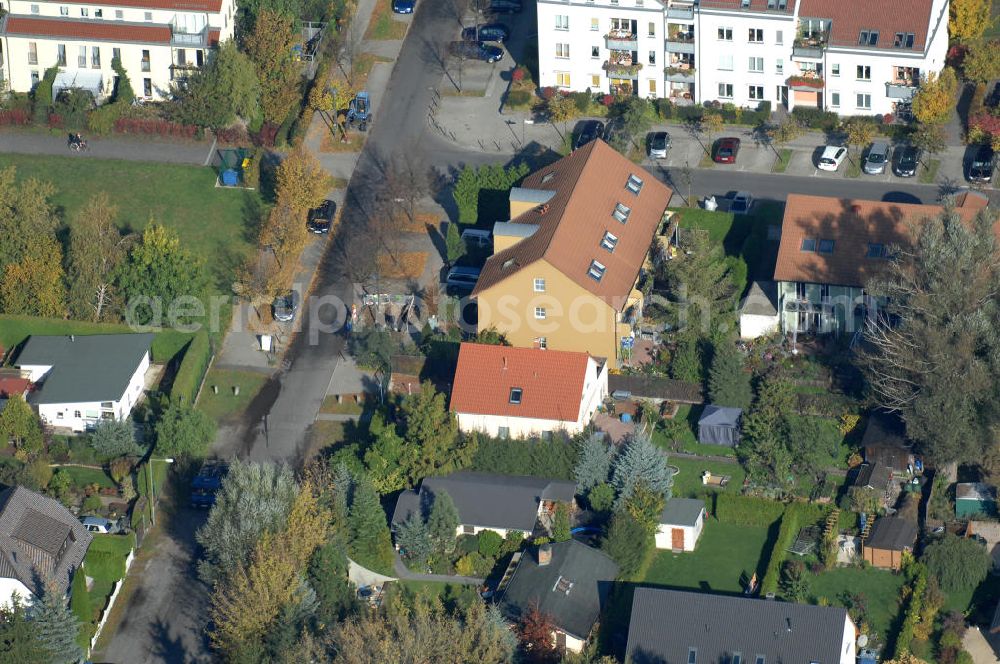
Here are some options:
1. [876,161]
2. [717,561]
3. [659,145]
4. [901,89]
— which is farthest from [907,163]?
[717,561]

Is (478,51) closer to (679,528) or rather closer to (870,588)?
(679,528)

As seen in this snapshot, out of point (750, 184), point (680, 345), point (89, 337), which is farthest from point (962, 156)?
point (89, 337)

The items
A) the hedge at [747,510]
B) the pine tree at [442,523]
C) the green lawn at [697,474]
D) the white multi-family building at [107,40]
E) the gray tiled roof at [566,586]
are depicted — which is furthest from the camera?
the white multi-family building at [107,40]

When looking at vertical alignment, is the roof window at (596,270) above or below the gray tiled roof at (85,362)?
above

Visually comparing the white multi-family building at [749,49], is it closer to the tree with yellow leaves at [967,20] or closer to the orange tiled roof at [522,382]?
the tree with yellow leaves at [967,20]

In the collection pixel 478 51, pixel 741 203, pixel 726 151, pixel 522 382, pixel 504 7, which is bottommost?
pixel 522 382

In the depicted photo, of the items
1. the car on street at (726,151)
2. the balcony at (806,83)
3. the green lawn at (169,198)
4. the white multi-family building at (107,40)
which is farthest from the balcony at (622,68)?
the white multi-family building at (107,40)

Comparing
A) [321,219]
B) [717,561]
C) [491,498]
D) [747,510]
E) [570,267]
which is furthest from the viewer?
[321,219]
